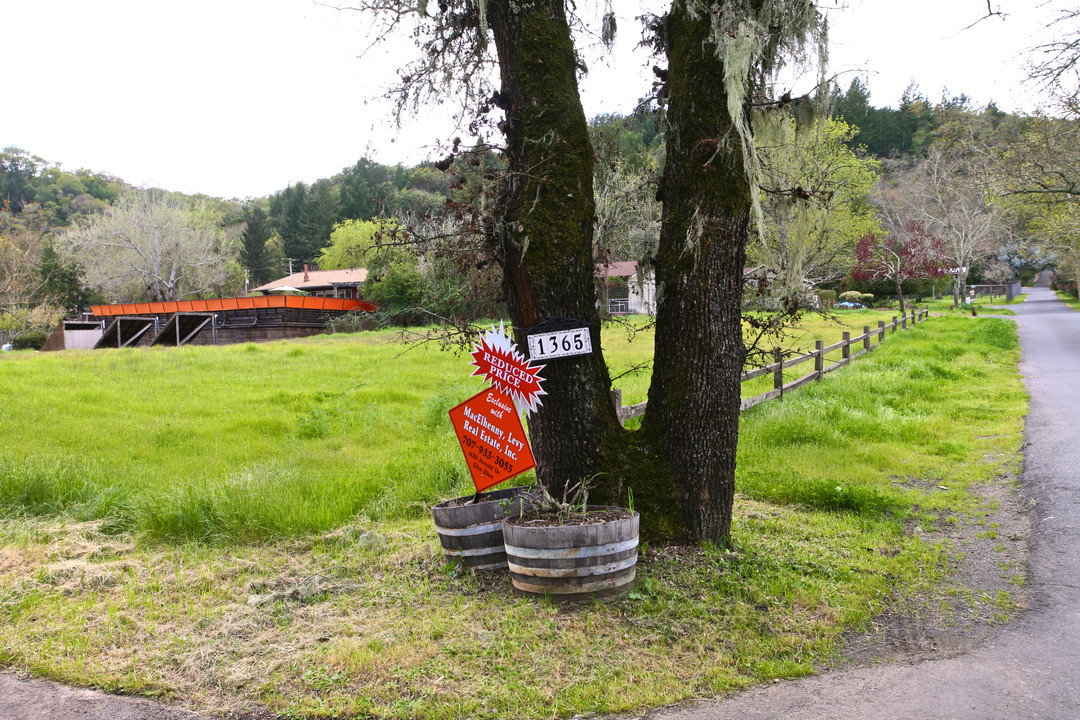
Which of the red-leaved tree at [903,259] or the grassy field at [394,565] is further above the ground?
the red-leaved tree at [903,259]

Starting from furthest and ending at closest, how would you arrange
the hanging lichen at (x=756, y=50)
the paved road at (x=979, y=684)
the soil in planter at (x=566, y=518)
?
the hanging lichen at (x=756, y=50) → the soil in planter at (x=566, y=518) → the paved road at (x=979, y=684)

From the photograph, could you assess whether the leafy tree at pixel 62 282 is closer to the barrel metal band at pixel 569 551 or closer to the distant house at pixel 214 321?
the distant house at pixel 214 321

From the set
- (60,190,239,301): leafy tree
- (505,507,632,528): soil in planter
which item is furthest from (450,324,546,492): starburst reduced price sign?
(60,190,239,301): leafy tree

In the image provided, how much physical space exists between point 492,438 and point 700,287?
179 cm

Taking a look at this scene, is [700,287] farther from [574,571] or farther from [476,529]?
[476,529]

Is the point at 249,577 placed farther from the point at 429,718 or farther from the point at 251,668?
the point at 429,718

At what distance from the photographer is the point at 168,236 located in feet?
177

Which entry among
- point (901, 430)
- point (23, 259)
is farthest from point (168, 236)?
point (901, 430)

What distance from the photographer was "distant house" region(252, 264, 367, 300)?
54125 mm

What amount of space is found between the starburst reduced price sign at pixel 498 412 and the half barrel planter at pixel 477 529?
0.83 ft

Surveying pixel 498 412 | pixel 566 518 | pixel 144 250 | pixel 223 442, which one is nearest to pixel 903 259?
pixel 223 442

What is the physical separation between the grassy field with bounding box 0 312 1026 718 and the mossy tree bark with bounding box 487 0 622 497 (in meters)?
0.97

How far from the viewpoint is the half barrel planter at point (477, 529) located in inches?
184

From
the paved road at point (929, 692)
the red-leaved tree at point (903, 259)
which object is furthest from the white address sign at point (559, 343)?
the red-leaved tree at point (903, 259)
